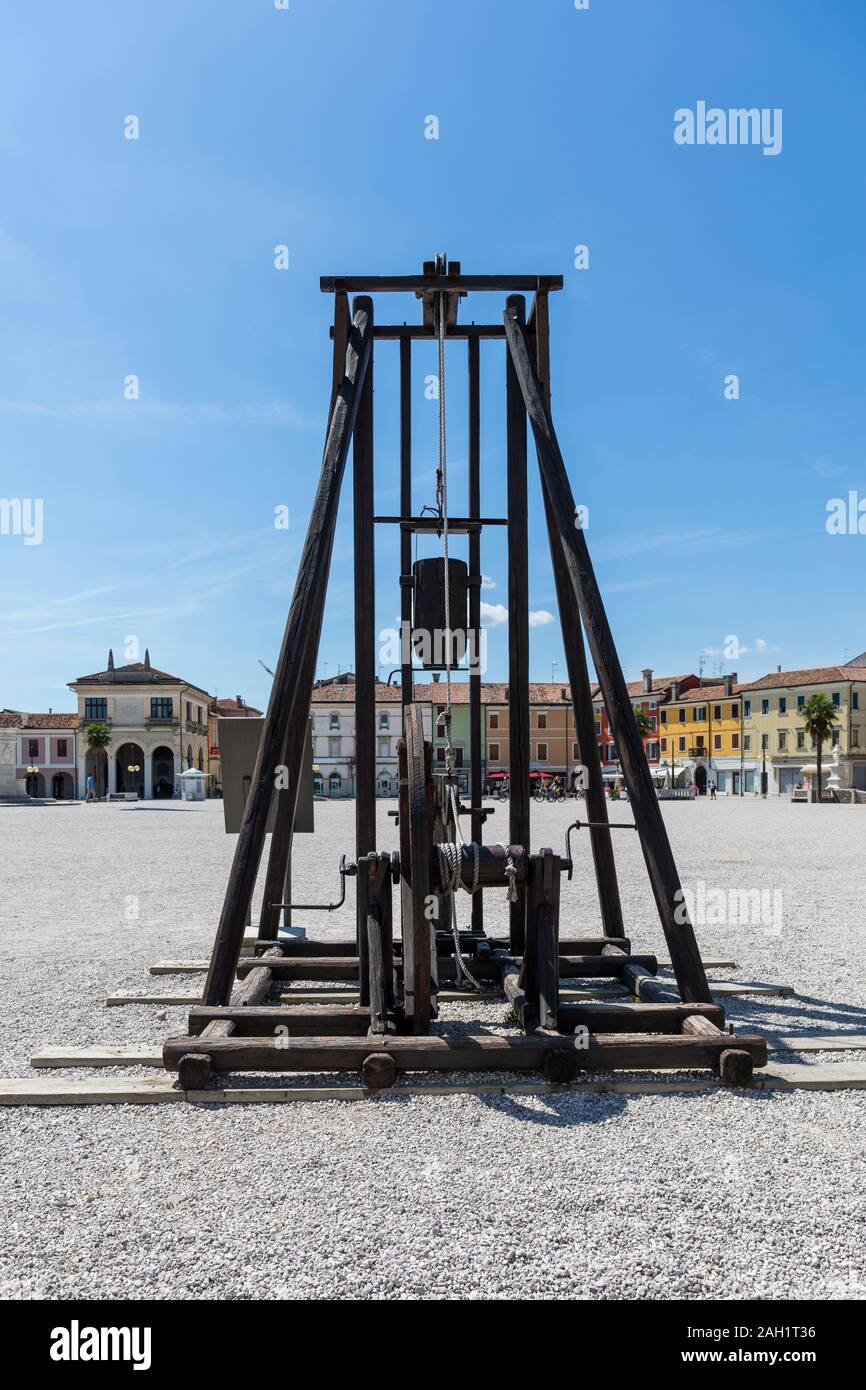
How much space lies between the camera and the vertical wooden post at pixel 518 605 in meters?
6.13

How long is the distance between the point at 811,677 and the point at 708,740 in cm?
1237

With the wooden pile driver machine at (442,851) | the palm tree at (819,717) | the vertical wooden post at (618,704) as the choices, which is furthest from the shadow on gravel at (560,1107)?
the palm tree at (819,717)

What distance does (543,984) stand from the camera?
4559mm

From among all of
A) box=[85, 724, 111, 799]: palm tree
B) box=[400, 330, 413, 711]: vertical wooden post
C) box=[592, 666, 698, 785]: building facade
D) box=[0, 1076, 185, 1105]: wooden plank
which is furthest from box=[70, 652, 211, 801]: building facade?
box=[0, 1076, 185, 1105]: wooden plank

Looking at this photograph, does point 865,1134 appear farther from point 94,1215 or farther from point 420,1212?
point 94,1215

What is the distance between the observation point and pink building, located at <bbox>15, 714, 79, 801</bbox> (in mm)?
81438

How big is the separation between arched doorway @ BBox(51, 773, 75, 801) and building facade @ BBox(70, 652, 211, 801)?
2.28 metres

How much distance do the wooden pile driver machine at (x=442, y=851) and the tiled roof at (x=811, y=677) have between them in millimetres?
70851

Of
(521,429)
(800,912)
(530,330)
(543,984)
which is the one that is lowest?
(800,912)

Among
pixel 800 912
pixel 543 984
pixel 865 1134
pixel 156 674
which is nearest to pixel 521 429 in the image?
pixel 543 984

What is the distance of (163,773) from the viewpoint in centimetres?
8212

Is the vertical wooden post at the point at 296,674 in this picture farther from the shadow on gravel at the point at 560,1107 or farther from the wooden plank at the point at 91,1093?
the shadow on gravel at the point at 560,1107

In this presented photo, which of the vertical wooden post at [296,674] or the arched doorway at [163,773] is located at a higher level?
the vertical wooden post at [296,674]
